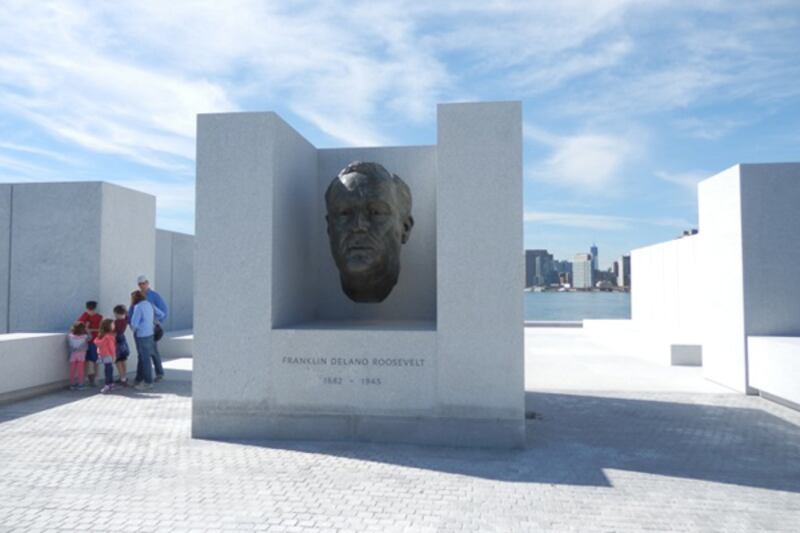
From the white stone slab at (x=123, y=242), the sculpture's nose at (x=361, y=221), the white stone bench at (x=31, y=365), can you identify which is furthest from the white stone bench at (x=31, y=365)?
the sculpture's nose at (x=361, y=221)

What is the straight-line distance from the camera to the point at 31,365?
28.0ft

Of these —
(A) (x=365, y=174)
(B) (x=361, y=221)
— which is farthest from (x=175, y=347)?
(A) (x=365, y=174)

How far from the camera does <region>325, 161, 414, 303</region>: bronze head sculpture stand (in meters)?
6.82

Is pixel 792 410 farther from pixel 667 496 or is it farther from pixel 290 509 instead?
pixel 290 509

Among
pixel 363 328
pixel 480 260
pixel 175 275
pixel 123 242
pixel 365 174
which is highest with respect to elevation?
pixel 365 174

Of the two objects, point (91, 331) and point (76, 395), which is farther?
point (91, 331)

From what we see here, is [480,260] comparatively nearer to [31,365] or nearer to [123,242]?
[31,365]

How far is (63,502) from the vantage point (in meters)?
4.34

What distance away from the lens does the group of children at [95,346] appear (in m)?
9.16

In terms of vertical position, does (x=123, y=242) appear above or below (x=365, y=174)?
below

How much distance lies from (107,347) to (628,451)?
25.2 feet

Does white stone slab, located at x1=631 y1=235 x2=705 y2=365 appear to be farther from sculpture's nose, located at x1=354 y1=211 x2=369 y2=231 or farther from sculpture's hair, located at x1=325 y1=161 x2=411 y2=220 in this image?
sculpture's nose, located at x1=354 y1=211 x2=369 y2=231

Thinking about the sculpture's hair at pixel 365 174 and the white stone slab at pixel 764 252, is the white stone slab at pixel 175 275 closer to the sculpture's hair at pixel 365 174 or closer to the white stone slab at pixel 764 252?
the sculpture's hair at pixel 365 174

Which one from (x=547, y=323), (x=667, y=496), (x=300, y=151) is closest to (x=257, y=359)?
(x=300, y=151)
